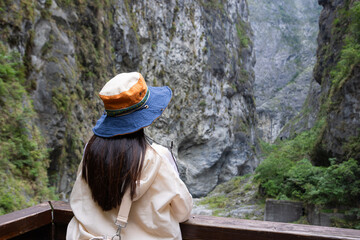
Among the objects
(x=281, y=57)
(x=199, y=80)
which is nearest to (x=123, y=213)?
(x=199, y=80)

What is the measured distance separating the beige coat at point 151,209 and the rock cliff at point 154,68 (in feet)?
23.1

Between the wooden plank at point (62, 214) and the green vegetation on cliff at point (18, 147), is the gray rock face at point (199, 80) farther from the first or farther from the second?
the wooden plank at point (62, 214)

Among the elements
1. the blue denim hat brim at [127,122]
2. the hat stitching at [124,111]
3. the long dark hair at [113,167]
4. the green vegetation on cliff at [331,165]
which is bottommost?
the green vegetation on cliff at [331,165]

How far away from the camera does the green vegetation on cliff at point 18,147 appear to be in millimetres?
5289

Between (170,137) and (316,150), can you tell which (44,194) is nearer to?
(316,150)

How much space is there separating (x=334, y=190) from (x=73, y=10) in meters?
10.1

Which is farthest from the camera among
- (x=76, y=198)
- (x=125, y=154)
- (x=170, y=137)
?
(x=170, y=137)

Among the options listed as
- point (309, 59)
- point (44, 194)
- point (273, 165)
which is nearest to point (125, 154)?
point (44, 194)

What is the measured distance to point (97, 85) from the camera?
465 inches

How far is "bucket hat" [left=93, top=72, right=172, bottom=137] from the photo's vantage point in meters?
1.41

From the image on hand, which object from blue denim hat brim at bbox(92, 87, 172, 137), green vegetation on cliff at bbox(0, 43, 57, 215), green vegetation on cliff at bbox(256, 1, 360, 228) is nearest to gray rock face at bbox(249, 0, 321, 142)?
green vegetation on cliff at bbox(256, 1, 360, 228)

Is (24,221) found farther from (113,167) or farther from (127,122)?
(127,122)

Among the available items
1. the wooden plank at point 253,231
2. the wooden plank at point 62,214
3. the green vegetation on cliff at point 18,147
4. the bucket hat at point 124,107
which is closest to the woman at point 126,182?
the bucket hat at point 124,107

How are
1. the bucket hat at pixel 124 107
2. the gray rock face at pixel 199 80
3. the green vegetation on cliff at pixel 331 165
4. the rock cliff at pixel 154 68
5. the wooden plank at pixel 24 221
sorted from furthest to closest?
the gray rock face at pixel 199 80 < the green vegetation on cliff at pixel 331 165 < the rock cliff at pixel 154 68 < the wooden plank at pixel 24 221 < the bucket hat at pixel 124 107
